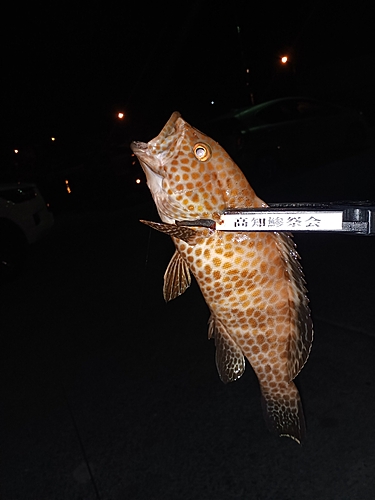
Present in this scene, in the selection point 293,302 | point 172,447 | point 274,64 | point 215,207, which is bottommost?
point 172,447

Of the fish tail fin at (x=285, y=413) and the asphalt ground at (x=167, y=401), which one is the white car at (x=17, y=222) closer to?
the asphalt ground at (x=167, y=401)

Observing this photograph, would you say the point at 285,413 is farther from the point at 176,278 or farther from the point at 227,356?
the point at 176,278

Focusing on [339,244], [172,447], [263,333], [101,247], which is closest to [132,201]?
[101,247]

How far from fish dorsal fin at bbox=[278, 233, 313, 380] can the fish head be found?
6.5 inches

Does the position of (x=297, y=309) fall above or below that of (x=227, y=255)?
below

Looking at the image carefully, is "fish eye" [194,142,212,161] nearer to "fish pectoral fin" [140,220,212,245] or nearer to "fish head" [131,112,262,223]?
"fish head" [131,112,262,223]

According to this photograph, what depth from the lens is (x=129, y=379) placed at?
15.1ft

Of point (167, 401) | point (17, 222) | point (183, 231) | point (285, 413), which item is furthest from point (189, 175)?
point (17, 222)

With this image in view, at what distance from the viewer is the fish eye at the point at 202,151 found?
5.25 feet

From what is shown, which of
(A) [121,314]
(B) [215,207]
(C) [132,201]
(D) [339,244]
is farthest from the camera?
(C) [132,201]

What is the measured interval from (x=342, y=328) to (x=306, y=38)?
70.0 feet

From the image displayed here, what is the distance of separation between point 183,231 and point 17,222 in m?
6.62

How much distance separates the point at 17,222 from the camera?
752 cm

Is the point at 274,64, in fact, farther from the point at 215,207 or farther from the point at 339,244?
the point at 215,207
